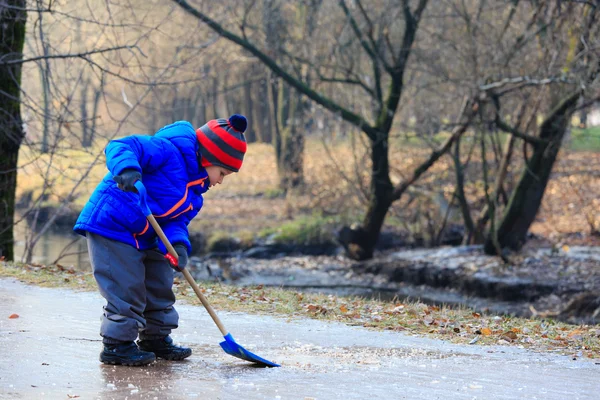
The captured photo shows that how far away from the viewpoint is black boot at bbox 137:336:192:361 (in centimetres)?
506

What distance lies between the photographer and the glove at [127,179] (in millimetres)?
4395

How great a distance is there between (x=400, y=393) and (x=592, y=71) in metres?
9.85

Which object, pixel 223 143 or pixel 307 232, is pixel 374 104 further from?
pixel 223 143

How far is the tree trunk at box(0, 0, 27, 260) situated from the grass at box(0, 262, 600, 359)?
2.28 m

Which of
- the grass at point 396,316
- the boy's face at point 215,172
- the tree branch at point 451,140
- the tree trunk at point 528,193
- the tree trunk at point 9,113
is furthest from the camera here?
the tree trunk at point 528,193

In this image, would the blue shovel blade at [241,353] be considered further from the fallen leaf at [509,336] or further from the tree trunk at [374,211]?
the tree trunk at [374,211]

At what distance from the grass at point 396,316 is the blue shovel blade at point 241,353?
6.65ft

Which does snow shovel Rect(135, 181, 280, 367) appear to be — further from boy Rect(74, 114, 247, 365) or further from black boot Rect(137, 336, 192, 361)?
black boot Rect(137, 336, 192, 361)

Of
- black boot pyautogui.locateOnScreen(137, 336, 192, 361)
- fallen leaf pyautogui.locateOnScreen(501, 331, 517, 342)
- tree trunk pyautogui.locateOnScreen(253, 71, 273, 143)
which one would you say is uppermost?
tree trunk pyautogui.locateOnScreen(253, 71, 273, 143)

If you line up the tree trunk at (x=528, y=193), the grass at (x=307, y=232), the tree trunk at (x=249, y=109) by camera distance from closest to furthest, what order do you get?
1. the tree trunk at (x=528, y=193)
2. the grass at (x=307, y=232)
3. the tree trunk at (x=249, y=109)

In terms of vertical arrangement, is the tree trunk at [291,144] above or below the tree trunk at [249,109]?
below

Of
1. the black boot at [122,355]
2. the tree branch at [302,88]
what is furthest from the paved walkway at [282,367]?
the tree branch at [302,88]

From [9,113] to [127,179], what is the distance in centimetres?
714

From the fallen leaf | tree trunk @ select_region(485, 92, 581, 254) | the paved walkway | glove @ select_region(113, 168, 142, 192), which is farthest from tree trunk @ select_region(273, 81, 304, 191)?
glove @ select_region(113, 168, 142, 192)
